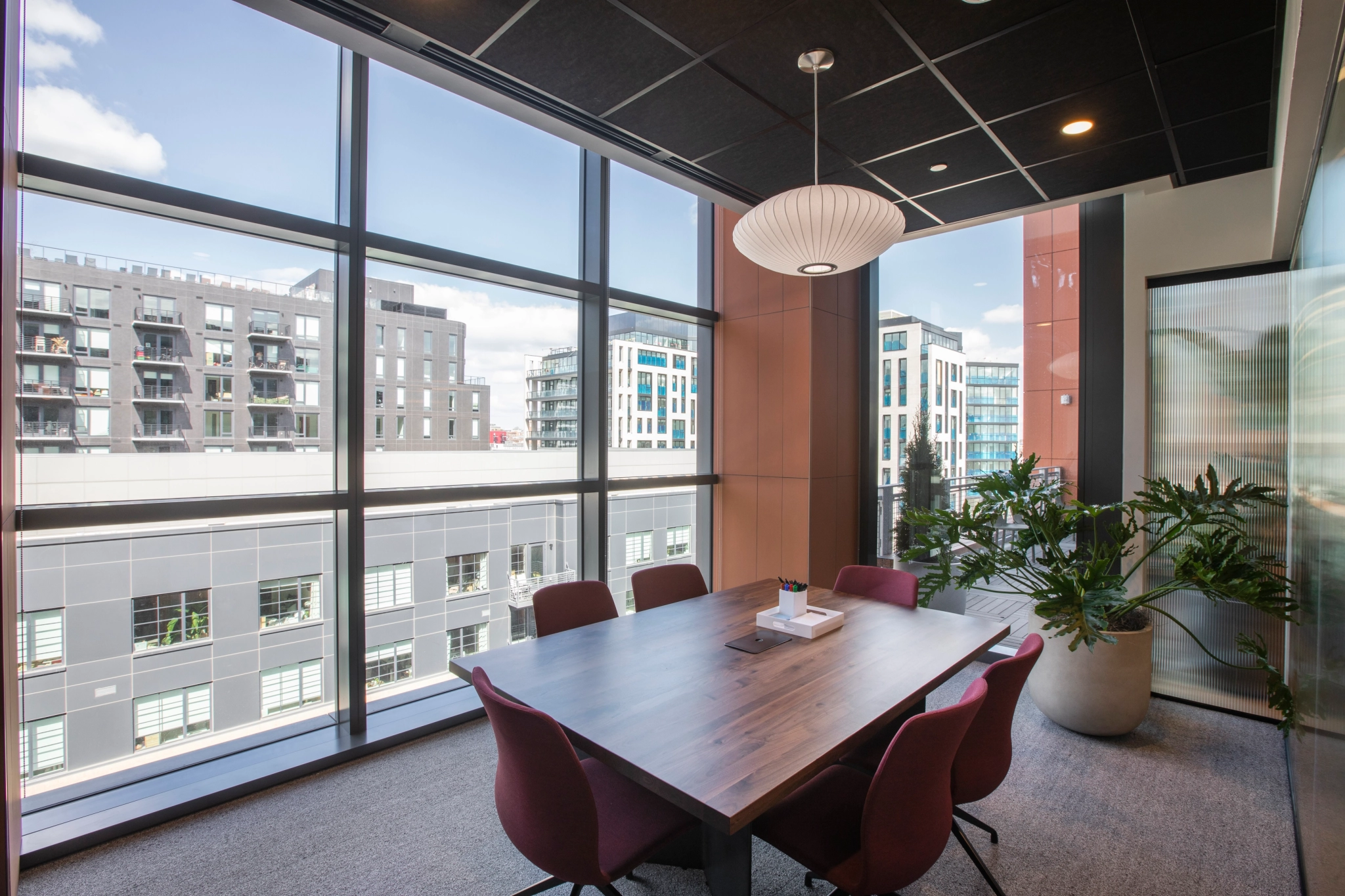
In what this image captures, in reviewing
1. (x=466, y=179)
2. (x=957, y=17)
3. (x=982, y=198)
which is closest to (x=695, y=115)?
(x=957, y=17)

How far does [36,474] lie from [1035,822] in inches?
166

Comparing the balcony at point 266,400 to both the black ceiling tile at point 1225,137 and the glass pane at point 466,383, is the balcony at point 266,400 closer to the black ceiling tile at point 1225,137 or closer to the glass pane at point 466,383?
the glass pane at point 466,383

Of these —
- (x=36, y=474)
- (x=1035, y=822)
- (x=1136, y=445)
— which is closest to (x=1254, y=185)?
(x=1136, y=445)

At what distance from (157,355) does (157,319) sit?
0.16 m

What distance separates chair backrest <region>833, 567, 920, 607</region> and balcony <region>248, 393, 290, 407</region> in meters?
3.01

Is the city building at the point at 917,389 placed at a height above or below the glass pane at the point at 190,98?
below

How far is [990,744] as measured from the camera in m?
1.98

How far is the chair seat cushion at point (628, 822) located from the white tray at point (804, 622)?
2.97 feet

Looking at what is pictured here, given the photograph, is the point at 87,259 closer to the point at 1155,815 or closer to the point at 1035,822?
the point at 1035,822

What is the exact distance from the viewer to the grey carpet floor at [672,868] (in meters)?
2.13

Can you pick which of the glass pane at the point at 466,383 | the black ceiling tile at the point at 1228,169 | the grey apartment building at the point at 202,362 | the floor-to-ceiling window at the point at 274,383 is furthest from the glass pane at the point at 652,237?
the black ceiling tile at the point at 1228,169

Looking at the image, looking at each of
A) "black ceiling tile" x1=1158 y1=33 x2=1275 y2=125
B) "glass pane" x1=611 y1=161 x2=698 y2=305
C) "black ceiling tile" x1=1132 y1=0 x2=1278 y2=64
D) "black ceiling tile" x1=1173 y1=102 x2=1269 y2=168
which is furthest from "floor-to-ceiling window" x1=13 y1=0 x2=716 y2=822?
"black ceiling tile" x1=1173 y1=102 x2=1269 y2=168

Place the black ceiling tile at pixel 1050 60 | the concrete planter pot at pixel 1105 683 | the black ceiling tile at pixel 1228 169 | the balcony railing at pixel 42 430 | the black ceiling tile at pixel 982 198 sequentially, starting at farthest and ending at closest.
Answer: the black ceiling tile at pixel 982 198 < the black ceiling tile at pixel 1228 169 < the concrete planter pot at pixel 1105 683 < the balcony railing at pixel 42 430 < the black ceiling tile at pixel 1050 60

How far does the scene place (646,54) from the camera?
2480 mm
